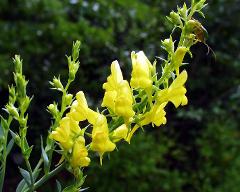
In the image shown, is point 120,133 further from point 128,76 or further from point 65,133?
point 128,76

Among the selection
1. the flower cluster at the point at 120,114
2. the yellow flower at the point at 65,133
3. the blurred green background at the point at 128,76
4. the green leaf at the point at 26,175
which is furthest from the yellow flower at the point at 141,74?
the blurred green background at the point at 128,76

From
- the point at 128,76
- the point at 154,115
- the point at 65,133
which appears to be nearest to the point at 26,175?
the point at 65,133

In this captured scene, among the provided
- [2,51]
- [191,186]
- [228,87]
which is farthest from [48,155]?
[228,87]

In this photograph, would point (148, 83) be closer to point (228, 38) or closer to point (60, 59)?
point (60, 59)

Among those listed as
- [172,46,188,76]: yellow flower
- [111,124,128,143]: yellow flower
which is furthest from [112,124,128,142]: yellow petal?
[172,46,188,76]: yellow flower

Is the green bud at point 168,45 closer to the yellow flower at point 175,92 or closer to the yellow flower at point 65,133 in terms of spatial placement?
the yellow flower at point 175,92

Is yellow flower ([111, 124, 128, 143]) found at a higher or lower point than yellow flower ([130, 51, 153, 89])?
lower

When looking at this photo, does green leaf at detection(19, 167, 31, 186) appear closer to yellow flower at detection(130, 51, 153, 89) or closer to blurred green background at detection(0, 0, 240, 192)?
yellow flower at detection(130, 51, 153, 89)
